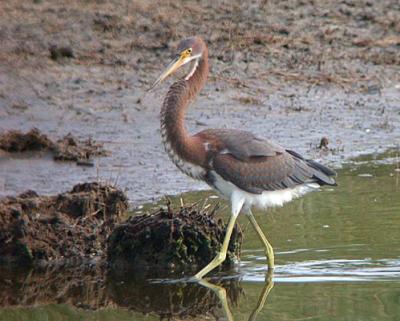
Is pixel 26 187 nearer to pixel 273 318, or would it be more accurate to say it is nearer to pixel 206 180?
pixel 206 180

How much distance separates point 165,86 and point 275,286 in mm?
4742

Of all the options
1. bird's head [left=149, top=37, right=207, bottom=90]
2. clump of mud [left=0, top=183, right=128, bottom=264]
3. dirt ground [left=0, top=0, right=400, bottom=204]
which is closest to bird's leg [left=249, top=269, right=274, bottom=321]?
clump of mud [left=0, top=183, right=128, bottom=264]

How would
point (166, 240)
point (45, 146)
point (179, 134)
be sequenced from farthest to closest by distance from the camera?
1. point (45, 146)
2. point (166, 240)
3. point (179, 134)

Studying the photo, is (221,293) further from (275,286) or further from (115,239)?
(115,239)

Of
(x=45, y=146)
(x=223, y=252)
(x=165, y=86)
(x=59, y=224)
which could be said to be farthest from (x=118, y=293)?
(x=165, y=86)

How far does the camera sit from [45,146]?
11.3 metres

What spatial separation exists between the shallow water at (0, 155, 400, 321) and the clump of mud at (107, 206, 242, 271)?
0.68ft

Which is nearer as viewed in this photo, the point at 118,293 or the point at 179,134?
the point at 118,293

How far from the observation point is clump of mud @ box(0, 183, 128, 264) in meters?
9.10

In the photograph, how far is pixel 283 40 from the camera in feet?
47.3

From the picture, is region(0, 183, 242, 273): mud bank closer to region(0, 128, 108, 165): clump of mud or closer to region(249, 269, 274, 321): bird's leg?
region(249, 269, 274, 321): bird's leg

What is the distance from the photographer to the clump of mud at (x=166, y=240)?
9.00 m

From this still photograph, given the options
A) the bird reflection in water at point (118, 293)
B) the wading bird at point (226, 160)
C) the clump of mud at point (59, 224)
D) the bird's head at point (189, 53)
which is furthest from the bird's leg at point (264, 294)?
the bird's head at point (189, 53)

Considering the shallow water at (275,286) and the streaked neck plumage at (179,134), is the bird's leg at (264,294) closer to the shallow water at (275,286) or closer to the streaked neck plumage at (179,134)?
the shallow water at (275,286)
